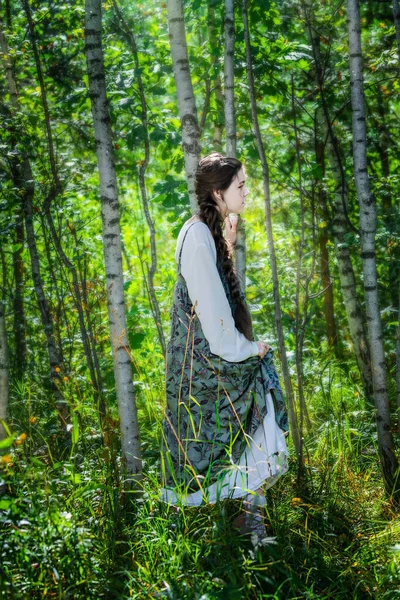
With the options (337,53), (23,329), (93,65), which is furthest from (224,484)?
(337,53)

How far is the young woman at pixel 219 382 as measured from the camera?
2.71m

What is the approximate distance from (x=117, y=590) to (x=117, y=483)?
74 cm

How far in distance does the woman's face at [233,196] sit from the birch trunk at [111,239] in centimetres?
Result: 78

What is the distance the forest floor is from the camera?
2.24 m

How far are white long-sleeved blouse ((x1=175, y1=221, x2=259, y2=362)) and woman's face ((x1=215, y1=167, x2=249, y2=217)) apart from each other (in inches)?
7.2

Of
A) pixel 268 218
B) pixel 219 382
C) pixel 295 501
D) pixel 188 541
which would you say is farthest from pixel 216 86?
pixel 188 541

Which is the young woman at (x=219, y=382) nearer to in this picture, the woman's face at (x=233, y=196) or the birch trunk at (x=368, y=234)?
the woman's face at (x=233, y=196)

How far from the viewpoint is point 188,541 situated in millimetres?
2484

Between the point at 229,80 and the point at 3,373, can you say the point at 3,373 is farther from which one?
the point at 229,80

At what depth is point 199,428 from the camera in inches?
110

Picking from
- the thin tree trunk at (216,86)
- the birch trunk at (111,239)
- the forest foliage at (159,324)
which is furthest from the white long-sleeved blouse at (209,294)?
the thin tree trunk at (216,86)

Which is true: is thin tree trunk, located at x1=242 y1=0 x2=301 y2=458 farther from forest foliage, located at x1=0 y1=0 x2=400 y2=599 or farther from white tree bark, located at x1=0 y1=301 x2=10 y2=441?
white tree bark, located at x1=0 y1=301 x2=10 y2=441

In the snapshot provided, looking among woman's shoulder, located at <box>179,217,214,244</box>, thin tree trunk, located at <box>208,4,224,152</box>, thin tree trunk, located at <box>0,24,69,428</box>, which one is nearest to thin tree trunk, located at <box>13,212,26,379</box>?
thin tree trunk, located at <box>0,24,69,428</box>

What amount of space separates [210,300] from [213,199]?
0.50 m
